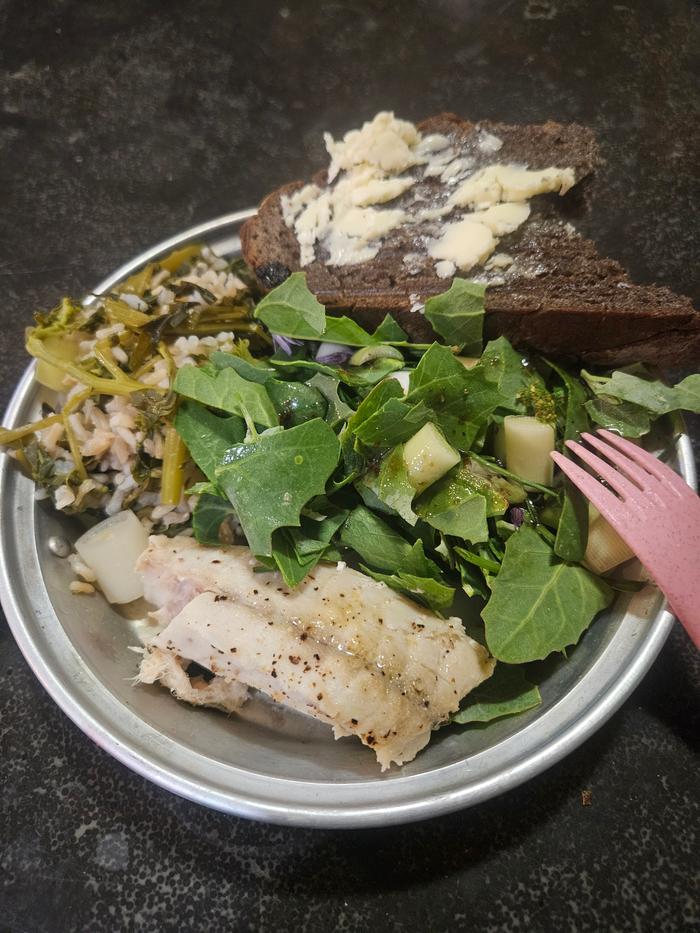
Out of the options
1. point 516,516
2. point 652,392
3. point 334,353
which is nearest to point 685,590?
point 516,516

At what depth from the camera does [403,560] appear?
153 centimetres

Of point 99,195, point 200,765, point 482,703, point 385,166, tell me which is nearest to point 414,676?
point 482,703

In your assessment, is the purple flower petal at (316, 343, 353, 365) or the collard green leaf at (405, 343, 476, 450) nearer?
→ the collard green leaf at (405, 343, 476, 450)

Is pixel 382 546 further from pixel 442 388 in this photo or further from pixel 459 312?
pixel 459 312

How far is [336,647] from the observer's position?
1409mm

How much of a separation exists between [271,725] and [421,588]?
1.68 feet

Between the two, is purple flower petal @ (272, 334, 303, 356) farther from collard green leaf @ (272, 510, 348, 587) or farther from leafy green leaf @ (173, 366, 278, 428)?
collard green leaf @ (272, 510, 348, 587)

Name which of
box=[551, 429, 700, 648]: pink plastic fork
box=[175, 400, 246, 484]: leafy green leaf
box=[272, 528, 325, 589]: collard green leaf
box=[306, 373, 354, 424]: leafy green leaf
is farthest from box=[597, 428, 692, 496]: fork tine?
box=[175, 400, 246, 484]: leafy green leaf

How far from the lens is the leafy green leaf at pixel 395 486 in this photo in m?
1.48

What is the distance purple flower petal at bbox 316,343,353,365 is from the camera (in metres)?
1.70

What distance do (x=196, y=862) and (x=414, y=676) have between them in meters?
0.73

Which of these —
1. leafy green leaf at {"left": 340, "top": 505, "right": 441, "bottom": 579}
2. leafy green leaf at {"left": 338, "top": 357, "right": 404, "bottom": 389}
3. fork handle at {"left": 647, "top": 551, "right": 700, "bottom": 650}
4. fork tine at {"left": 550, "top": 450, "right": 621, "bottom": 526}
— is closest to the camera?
fork handle at {"left": 647, "top": 551, "right": 700, "bottom": 650}

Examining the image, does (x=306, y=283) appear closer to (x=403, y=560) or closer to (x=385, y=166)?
(x=385, y=166)

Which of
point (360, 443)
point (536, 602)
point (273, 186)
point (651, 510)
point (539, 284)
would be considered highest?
point (273, 186)
